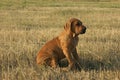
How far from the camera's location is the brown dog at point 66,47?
5992 mm

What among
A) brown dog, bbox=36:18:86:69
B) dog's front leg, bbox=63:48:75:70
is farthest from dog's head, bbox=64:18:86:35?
dog's front leg, bbox=63:48:75:70

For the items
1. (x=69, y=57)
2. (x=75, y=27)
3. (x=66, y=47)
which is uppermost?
(x=75, y=27)

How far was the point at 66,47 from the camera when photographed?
6.06 m

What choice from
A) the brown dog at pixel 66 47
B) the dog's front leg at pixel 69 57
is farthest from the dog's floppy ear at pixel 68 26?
the dog's front leg at pixel 69 57

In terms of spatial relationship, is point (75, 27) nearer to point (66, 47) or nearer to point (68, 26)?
point (68, 26)

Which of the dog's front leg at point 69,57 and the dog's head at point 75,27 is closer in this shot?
the dog's head at point 75,27

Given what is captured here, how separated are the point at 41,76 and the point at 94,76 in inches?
38.9

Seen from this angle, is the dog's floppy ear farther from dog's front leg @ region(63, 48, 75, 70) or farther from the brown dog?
dog's front leg @ region(63, 48, 75, 70)

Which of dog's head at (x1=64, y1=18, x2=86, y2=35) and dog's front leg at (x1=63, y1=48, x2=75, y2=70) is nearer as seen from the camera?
dog's head at (x1=64, y1=18, x2=86, y2=35)

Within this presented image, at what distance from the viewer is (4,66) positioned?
6.42 metres

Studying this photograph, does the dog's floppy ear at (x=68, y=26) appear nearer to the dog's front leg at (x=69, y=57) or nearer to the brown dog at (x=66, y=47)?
the brown dog at (x=66, y=47)

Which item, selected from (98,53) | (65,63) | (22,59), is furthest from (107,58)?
(22,59)

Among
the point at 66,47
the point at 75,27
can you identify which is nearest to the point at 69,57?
the point at 66,47

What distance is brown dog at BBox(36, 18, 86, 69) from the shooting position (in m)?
5.99
